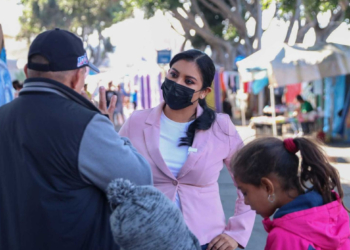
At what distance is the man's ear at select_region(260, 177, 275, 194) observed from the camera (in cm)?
209

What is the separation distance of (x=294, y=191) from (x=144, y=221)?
746mm

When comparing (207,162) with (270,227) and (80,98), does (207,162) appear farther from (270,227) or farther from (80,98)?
(80,98)

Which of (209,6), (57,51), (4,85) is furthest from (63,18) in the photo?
(57,51)

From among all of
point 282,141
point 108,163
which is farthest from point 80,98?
point 282,141

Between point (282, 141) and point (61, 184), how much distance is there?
903 mm

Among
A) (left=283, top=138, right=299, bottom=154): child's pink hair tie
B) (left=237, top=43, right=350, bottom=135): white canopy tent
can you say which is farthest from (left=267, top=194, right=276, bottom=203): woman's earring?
(left=237, top=43, right=350, bottom=135): white canopy tent

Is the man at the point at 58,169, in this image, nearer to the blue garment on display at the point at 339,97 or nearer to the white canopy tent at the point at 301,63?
the white canopy tent at the point at 301,63

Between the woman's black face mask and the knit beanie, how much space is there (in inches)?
49.1

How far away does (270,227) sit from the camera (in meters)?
2.04

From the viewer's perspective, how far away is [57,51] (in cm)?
193

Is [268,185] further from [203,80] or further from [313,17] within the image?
[313,17]

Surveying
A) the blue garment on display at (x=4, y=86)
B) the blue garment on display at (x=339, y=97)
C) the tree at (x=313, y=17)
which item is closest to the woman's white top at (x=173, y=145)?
the blue garment on display at (x=4, y=86)

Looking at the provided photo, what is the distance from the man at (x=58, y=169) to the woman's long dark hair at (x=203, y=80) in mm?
933

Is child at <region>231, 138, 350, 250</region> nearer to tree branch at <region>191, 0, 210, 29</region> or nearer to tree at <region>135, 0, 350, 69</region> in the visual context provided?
tree at <region>135, 0, 350, 69</region>
